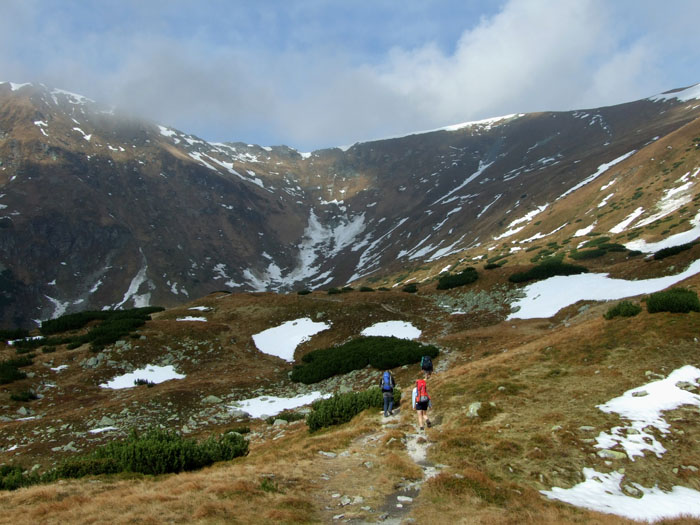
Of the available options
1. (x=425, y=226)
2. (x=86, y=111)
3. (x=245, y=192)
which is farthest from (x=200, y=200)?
(x=425, y=226)

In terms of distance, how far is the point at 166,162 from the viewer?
187 meters

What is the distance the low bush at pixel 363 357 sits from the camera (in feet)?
83.4

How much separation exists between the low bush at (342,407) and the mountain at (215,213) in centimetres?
6059

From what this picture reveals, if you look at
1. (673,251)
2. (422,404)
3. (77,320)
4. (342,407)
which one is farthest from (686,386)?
(77,320)

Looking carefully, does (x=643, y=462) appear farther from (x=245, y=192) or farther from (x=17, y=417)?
(x=245, y=192)

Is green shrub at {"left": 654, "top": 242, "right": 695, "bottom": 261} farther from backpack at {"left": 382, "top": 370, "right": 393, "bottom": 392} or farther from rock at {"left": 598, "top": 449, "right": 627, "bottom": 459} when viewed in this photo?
rock at {"left": 598, "top": 449, "right": 627, "bottom": 459}

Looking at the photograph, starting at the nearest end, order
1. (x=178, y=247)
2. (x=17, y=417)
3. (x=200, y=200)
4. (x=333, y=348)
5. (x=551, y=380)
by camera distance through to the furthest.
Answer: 1. (x=551, y=380)
2. (x=17, y=417)
3. (x=333, y=348)
4. (x=178, y=247)
5. (x=200, y=200)

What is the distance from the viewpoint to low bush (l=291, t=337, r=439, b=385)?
25.4 m

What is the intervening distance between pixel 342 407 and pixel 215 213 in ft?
566

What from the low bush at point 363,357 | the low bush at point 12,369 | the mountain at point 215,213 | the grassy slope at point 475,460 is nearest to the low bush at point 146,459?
the grassy slope at point 475,460

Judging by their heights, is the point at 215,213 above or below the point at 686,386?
above

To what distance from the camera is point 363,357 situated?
27.4 metres

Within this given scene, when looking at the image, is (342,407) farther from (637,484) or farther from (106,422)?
(106,422)

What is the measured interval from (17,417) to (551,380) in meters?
27.5
